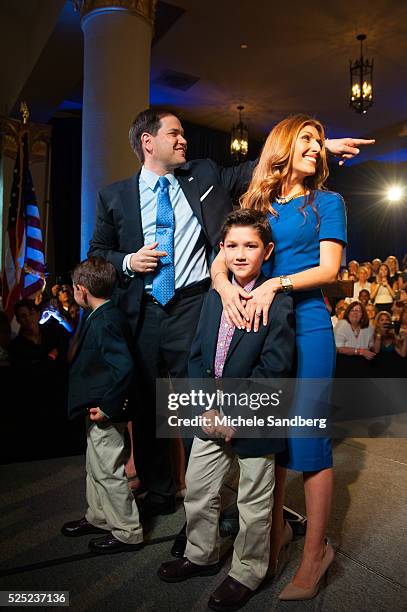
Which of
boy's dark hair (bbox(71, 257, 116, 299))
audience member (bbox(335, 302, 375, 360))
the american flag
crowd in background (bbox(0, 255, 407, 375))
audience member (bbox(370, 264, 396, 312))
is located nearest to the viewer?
boy's dark hair (bbox(71, 257, 116, 299))

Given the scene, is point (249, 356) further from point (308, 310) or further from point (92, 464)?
point (92, 464)

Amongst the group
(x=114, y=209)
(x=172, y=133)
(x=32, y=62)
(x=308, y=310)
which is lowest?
(x=308, y=310)

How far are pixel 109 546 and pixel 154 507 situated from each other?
0.38 m

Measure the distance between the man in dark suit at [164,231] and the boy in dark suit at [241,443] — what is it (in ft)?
1.36

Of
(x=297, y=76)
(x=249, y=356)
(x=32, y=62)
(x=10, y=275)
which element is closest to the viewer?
(x=249, y=356)

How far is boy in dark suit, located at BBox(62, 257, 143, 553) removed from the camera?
1.99 m

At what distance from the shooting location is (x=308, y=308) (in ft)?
5.65

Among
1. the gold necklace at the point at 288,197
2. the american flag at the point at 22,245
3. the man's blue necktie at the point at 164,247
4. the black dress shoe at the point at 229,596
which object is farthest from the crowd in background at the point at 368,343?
the american flag at the point at 22,245

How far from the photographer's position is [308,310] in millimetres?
1721

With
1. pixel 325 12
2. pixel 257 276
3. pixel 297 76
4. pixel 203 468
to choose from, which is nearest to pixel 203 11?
pixel 325 12

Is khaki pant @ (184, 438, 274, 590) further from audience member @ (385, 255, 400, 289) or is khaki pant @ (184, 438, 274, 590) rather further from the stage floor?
audience member @ (385, 255, 400, 289)

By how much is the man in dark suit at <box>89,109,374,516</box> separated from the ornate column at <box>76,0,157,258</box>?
91.6 inches

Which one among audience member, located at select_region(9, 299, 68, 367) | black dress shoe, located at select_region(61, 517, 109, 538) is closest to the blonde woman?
black dress shoe, located at select_region(61, 517, 109, 538)

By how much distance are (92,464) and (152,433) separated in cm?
35
